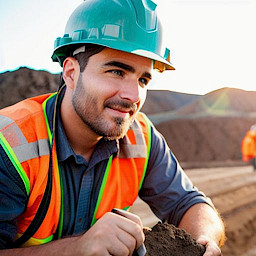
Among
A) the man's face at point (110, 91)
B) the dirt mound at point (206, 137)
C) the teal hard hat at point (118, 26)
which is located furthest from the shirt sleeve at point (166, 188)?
the dirt mound at point (206, 137)

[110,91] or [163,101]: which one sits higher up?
[110,91]

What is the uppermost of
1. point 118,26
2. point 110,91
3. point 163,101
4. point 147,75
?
point 118,26

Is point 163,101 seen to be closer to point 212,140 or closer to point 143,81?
point 212,140

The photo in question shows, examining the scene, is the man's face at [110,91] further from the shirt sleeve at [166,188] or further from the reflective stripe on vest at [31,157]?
the shirt sleeve at [166,188]

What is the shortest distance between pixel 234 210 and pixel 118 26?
242 inches

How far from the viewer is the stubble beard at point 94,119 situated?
217cm

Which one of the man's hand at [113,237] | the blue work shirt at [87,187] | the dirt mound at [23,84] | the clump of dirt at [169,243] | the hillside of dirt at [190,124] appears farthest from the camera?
the hillside of dirt at [190,124]

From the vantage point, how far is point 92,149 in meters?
2.41

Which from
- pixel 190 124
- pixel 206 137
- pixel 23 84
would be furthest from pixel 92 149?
pixel 206 137

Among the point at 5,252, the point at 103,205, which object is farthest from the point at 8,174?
the point at 103,205

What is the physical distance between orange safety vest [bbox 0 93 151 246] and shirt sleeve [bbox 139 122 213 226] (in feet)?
0.35

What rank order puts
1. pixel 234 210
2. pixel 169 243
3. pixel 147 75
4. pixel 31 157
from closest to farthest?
pixel 169 243, pixel 31 157, pixel 147 75, pixel 234 210

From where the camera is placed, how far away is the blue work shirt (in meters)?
1.82

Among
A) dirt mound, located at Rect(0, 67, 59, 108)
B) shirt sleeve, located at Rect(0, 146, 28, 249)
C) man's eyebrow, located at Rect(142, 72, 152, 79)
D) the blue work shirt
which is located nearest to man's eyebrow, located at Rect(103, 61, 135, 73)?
man's eyebrow, located at Rect(142, 72, 152, 79)
